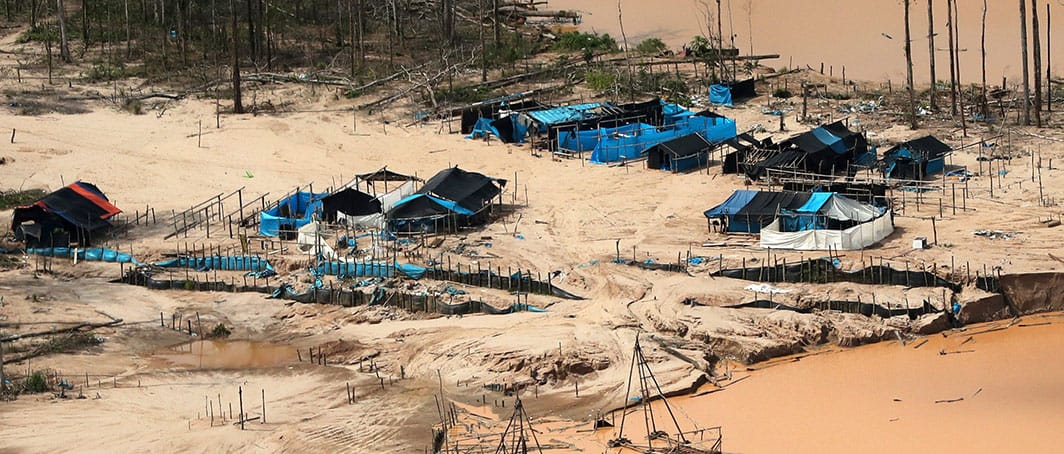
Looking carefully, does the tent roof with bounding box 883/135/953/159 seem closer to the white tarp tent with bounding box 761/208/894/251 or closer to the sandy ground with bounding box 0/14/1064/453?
the sandy ground with bounding box 0/14/1064/453

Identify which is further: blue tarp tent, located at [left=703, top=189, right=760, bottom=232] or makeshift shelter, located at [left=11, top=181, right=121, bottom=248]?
makeshift shelter, located at [left=11, top=181, right=121, bottom=248]

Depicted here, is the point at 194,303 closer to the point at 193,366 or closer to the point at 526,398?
the point at 193,366

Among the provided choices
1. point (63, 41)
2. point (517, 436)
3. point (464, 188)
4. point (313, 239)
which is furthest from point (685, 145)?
point (63, 41)

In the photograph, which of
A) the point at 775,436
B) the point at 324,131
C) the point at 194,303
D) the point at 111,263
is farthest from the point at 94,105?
the point at 775,436

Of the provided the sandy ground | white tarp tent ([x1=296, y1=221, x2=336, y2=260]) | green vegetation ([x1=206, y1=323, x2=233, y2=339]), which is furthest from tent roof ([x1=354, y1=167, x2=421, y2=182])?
green vegetation ([x1=206, y1=323, x2=233, y2=339])

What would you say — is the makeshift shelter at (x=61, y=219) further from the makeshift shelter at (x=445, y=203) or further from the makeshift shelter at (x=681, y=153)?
the makeshift shelter at (x=681, y=153)
